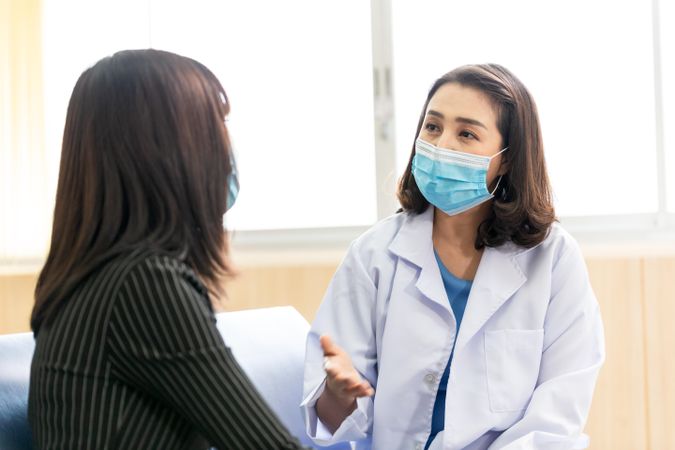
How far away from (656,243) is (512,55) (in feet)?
2.86

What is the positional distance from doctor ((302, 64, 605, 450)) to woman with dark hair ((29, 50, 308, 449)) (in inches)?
29.2

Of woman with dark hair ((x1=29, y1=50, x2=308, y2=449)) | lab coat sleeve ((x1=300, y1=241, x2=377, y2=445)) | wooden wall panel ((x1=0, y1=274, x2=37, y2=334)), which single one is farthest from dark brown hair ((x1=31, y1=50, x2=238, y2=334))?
wooden wall panel ((x1=0, y1=274, x2=37, y2=334))

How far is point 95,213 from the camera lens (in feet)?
3.51

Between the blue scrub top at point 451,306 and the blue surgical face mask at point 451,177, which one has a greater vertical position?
the blue surgical face mask at point 451,177

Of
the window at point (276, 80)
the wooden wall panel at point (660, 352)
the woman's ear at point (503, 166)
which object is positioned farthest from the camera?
the window at point (276, 80)

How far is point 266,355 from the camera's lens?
6.27 feet

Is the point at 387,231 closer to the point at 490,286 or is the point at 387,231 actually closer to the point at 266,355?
the point at 490,286

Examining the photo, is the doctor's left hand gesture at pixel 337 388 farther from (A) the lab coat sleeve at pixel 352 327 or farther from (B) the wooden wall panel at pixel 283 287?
(B) the wooden wall panel at pixel 283 287

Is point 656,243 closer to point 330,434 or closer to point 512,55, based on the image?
point 512,55

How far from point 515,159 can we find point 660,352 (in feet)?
4.22

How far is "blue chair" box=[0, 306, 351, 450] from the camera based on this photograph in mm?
1493

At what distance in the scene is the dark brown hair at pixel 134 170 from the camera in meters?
1.06

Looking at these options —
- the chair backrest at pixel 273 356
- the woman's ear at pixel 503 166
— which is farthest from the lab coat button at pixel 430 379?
the woman's ear at pixel 503 166

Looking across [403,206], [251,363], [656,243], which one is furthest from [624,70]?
[251,363]
